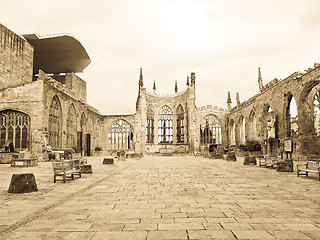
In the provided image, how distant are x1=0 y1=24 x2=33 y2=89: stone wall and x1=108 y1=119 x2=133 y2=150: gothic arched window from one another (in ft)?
51.5

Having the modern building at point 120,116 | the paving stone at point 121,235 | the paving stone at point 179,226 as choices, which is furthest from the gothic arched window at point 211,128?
the paving stone at point 121,235

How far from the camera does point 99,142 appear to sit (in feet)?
113

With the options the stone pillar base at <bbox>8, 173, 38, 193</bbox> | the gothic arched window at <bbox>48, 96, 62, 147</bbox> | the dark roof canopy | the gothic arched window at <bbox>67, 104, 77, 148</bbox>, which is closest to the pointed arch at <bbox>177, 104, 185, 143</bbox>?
the dark roof canopy

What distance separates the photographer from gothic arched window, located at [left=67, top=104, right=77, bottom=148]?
2309 cm

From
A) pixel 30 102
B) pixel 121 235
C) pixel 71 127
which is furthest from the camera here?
pixel 71 127

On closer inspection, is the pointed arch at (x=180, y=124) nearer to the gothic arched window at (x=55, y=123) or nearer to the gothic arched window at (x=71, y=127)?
the gothic arched window at (x=71, y=127)

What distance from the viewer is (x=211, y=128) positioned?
37.2 m

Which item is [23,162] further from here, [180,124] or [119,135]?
[180,124]

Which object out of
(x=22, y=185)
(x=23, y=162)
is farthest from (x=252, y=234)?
(x=23, y=162)

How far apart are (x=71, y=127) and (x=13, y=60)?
805cm

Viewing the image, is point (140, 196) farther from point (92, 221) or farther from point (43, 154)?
point (43, 154)

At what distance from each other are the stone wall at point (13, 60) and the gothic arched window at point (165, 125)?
20689 millimetres

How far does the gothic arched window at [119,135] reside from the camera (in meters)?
36.6

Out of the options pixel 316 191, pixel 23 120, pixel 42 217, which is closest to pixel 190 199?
pixel 42 217
